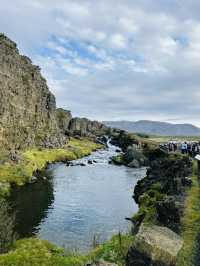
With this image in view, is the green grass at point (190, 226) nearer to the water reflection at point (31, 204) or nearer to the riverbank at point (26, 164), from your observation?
the water reflection at point (31, 204)

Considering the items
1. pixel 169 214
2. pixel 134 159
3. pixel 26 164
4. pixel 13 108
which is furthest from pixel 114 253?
pixel 13 108

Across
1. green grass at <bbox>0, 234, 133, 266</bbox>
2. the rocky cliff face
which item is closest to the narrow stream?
green grass at <bbox>0, 234, 133, 266</bbox>

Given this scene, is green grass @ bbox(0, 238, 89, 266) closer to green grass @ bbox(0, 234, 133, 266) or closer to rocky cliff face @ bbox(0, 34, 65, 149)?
green grass @ bbox(0, 234, 133, 266)

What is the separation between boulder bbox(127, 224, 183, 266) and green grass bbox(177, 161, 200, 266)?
204 centimetres

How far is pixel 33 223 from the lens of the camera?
63.3 metres

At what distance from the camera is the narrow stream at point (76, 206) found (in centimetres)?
5694

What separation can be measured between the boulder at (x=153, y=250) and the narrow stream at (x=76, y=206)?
23570 millimetres

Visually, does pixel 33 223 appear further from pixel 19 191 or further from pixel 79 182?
pixel 79 182

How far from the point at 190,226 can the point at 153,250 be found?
457 inches

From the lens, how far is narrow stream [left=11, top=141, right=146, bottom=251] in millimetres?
56938

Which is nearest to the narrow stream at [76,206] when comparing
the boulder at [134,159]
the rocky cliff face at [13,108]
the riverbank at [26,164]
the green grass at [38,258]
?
the riverbank at [26,164]

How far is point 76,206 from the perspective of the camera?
74.9 meters

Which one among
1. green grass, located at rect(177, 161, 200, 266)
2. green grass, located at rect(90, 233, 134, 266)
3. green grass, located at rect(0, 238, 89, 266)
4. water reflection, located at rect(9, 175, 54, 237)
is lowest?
water reflection, located at rect(9, 175, 54, 237)

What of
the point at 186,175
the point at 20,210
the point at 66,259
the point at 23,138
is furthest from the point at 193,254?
the point at 23,138
